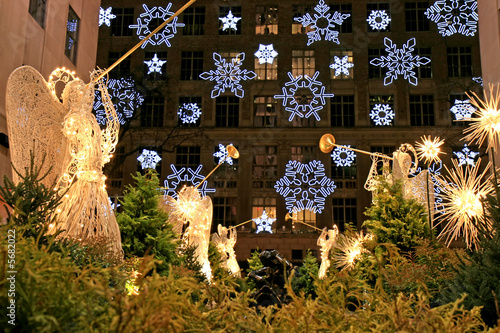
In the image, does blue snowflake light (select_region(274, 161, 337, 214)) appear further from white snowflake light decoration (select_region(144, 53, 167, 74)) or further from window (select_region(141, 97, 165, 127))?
white snowflake light decoration (select_region(144, 53, 167, 74))

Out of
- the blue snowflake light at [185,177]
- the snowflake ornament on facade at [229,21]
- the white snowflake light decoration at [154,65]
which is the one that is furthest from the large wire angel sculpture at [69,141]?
the snowflake ornament on facade at [229,21]

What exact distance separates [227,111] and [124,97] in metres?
8.77

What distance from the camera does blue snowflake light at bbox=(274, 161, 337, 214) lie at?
41719mm

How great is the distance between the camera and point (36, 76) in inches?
395

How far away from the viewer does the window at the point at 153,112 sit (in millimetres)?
45062

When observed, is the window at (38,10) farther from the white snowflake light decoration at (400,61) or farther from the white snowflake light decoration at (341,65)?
the white snowflake light decoration at (400,61)

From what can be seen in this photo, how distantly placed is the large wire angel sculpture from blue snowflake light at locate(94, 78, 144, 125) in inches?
1252

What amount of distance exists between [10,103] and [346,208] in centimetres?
3578

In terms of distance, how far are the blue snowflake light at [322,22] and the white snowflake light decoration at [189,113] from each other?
11.3 metres

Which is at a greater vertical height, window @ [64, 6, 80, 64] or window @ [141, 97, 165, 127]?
window @ [141, 97, 165, 127]

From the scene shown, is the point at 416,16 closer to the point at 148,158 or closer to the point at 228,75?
the point at 228,75

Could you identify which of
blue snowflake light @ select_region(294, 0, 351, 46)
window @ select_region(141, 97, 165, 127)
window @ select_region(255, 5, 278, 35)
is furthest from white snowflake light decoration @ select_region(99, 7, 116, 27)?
blue snowflake light @ select_region(294, 0, 351, 46)

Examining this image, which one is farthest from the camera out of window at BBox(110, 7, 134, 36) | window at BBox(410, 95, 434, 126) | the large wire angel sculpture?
window at BBox(110, 7, 134, 36)

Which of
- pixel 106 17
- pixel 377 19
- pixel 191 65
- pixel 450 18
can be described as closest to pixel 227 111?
pixel 191 65
